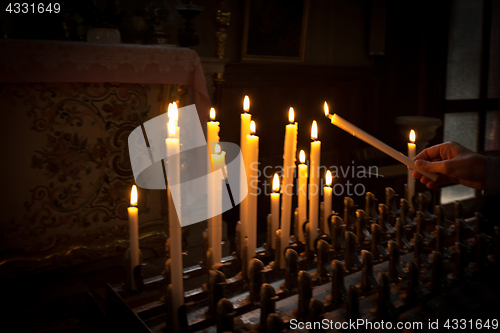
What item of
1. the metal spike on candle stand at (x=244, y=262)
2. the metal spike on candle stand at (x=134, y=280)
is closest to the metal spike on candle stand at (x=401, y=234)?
the metal spike on candle stand at (x=244, y=262)

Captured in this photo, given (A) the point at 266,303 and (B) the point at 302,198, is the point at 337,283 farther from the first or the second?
(B) the point at 302,198

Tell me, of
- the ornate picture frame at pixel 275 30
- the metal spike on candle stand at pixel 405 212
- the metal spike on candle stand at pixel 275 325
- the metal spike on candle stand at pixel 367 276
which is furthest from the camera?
the ornate picture frame at pixel 275 30

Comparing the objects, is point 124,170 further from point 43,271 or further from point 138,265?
point 138,265

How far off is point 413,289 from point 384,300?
0.11 meters

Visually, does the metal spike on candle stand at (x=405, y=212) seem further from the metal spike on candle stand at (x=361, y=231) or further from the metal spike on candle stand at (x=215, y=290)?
the metal spike on candle stand at (x=215, y=290)

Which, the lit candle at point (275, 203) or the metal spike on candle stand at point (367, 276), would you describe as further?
the lit candle at point (275, 203)

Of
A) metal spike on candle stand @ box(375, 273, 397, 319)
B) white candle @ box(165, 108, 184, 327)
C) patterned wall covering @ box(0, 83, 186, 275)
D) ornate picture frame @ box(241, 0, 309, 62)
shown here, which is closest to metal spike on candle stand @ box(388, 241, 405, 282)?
metal spike on candle stand @ box(375, 273, 397, 319)

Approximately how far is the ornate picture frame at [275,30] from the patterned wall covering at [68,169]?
149 centimetres

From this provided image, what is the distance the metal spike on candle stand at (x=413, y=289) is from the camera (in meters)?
0.88

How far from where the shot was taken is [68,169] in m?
2.40

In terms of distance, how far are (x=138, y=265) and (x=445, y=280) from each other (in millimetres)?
706

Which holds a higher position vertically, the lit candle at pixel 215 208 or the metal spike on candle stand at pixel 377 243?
the lit candle at pixel 215 208

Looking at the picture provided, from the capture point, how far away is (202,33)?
11.8 ft

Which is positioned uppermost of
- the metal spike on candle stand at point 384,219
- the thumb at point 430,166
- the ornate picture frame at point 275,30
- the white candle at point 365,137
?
the ornate picture frame at point 275,30
